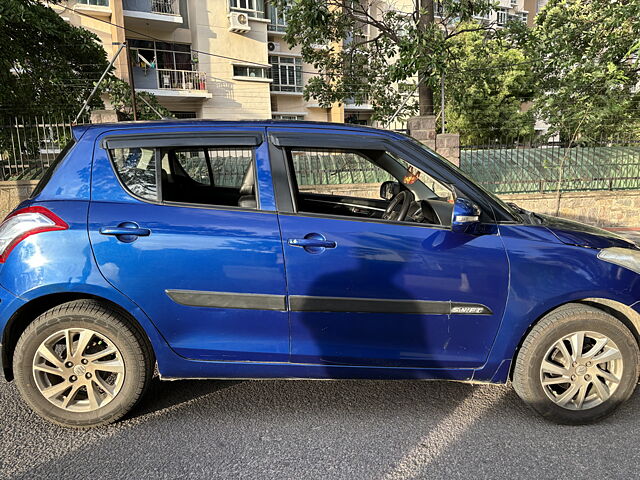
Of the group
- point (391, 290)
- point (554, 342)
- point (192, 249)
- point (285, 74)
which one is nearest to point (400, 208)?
point (391, 290)

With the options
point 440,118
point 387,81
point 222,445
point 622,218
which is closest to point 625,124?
point 622,218

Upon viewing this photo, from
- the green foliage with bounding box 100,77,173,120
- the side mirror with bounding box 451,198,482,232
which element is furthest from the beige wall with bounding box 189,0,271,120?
the side mirror with bounding box 451,198,482,232

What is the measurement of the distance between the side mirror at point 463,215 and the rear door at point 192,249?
40.8 inches

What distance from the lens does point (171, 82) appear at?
74.8 feet

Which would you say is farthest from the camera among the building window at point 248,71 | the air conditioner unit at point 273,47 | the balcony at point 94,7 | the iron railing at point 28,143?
the air conditioner unit at point 273,47

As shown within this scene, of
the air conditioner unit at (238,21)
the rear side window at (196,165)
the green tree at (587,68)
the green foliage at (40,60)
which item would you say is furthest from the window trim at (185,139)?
the air conditioner unit at (238,21)

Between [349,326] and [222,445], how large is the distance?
99 centimetres

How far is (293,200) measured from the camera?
274 centimetres

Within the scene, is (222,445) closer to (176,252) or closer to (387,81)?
(176,252)

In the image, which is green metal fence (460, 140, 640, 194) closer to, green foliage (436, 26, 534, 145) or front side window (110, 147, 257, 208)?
green foliage (436, 26, 534, 145)

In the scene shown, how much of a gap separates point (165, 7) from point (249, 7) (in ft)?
14.9

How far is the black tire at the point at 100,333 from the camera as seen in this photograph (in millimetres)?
2646

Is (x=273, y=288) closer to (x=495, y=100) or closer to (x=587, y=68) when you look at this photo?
(x=587, y=68)

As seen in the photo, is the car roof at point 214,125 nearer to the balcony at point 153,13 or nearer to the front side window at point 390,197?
the front side window at point 390,197
